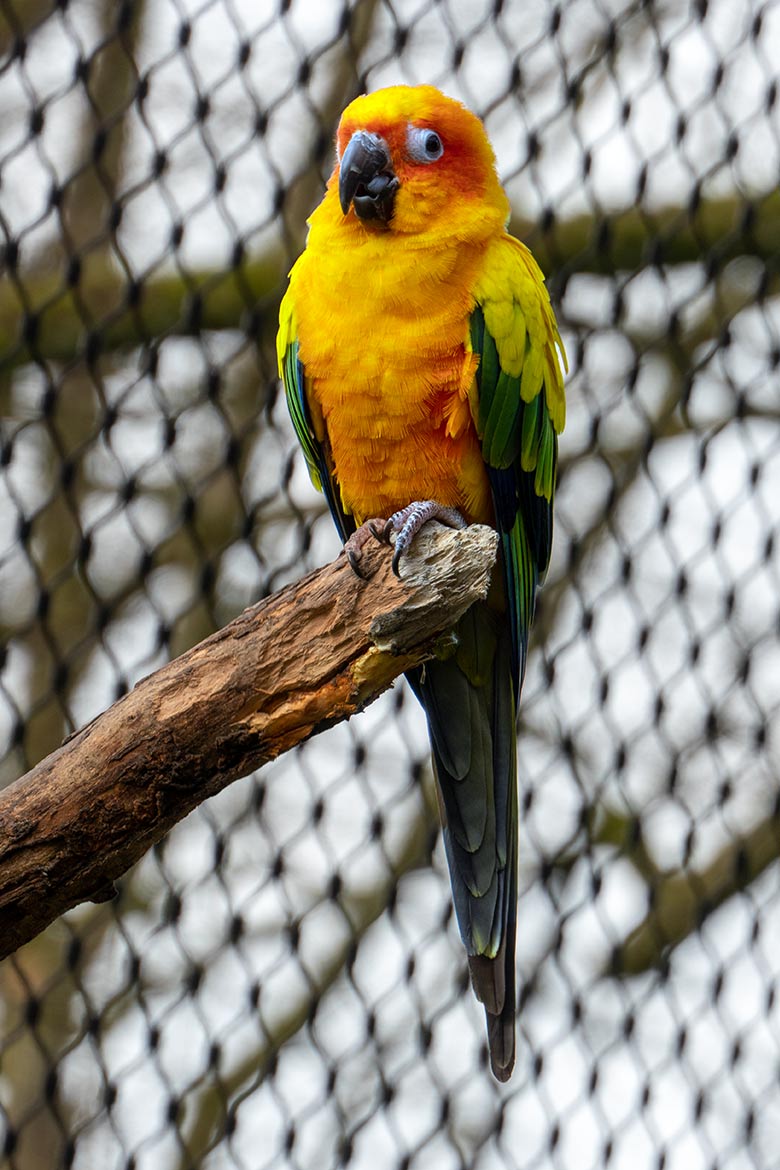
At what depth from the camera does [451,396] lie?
4.53ft

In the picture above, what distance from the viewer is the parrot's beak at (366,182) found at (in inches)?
56.0

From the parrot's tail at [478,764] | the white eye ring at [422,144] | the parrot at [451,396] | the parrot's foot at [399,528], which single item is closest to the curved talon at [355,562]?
the parrot's foot at [399,528]

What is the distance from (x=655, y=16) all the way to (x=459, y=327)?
1.76 m

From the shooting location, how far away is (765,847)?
2.85 m

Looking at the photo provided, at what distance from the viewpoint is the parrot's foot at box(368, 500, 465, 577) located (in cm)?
110

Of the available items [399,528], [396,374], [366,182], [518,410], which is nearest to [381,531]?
[399,528]

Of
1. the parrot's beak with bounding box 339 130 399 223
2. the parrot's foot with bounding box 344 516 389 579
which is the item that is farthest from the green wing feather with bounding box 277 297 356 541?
the parrot's foot with bounding box 344 516 389 579

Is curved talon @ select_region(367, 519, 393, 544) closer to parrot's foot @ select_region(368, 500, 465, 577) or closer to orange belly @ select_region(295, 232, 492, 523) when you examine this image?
parrot's foot @ select_region(368, 500, 465, 577)

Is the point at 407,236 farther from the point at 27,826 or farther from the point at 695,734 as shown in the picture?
the point at 695,734

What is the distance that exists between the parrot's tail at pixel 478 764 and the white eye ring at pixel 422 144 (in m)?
0.52

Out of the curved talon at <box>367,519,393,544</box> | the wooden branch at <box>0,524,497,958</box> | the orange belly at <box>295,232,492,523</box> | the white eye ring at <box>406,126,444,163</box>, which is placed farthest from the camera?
the white eye ring at <box>406,126,444,163</box>

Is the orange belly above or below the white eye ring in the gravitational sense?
below

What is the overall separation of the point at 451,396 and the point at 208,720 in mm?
513

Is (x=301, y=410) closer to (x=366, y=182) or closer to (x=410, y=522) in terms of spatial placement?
(x=366, y=182)
